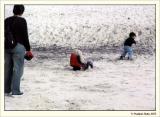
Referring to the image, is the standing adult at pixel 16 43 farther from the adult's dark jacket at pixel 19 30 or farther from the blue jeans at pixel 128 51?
the blue jeans at pixel 128 51

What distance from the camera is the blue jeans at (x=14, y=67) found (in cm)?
848

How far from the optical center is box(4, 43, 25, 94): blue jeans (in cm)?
848

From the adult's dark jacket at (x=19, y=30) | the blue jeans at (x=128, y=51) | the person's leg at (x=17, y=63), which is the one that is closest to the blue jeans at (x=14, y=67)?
the person's leg at (x=17, y=63)

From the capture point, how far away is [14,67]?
850cm

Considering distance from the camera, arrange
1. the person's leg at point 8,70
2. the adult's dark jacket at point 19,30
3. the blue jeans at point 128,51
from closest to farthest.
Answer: the adult's dark jacket at point 19,30, the person's leg at point 8,70, the blue jeans at point 128,51

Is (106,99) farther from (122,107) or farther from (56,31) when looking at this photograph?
(56,31)

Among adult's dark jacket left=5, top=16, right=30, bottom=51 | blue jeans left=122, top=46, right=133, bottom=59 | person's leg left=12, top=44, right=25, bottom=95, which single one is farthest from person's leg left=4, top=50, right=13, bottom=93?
blue jeans left=122, top=46, right=133, bottom=59

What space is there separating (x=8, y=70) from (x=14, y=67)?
0.68 ft

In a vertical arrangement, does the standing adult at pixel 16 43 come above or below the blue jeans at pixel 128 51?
above

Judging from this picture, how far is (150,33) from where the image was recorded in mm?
14281

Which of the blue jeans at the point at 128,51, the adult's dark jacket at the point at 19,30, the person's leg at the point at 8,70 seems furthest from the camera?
the blue jeans at the point at 128,51

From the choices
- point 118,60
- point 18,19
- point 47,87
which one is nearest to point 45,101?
point 47,87

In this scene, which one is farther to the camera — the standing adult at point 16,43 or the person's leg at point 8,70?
the person's leg at point 8,70

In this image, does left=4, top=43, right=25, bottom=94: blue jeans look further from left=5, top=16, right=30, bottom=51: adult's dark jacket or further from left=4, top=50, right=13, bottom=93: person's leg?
left=5, top=16, right=30, bottom=51: adult's dark jacket
